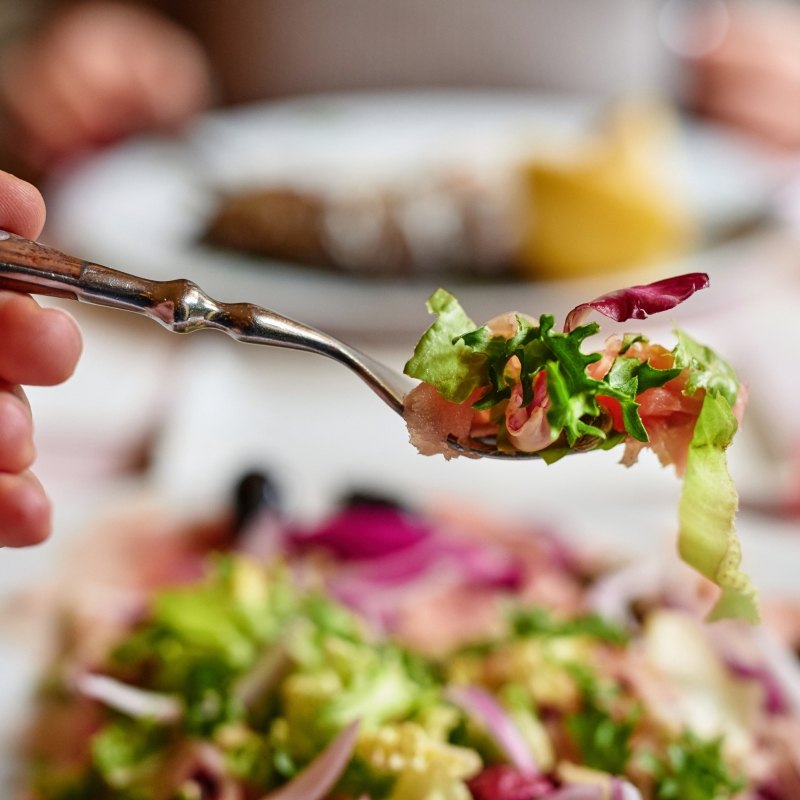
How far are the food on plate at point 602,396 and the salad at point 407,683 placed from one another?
235 mm

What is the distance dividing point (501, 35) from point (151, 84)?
1.09 meters

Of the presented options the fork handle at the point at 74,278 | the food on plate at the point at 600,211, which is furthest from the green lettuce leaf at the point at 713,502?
the food on plate at the point at 600,211

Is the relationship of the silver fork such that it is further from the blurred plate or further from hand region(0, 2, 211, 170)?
hand region(0, 2, 211, 170)

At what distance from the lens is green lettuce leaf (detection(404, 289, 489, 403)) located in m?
0.53

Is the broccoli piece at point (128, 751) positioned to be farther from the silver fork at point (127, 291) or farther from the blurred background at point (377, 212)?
the silver fork at point (127, 291)

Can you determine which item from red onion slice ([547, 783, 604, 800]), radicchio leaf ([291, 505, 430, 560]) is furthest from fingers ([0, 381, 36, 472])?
radicchio leaf ([291, 505, 430, 560])

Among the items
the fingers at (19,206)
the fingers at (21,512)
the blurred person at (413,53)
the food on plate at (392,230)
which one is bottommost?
the fingers at (21,512)

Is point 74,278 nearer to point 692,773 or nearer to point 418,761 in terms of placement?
point 418,761

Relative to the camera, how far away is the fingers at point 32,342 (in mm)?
544

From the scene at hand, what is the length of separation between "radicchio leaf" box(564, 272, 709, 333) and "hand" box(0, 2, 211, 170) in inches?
84.8

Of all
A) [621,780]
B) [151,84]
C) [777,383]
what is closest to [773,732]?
[621,780]

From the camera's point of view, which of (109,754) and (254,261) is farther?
(254,261)

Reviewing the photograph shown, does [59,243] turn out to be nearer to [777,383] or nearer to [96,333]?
[96,333]

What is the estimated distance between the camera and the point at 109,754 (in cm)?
78
